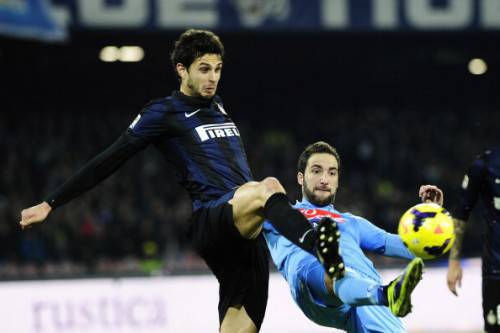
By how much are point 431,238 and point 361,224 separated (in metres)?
1.01

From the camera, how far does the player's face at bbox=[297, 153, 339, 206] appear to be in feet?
18.2

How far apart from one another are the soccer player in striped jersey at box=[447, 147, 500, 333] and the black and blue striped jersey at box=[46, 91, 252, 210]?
4.96 feet

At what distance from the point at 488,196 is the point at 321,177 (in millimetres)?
1143

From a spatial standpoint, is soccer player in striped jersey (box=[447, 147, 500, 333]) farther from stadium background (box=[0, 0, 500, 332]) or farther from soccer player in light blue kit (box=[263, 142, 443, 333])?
stadium background (box=[0, 0, 500, 332])

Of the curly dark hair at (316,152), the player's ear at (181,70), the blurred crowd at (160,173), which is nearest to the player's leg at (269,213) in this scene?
the curly dark hair at (316,152)

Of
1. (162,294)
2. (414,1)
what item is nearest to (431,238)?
(162,294)

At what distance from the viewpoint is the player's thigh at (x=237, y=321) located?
5492 mm

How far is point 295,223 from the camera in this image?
4727 mm

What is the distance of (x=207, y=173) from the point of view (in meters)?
5.32

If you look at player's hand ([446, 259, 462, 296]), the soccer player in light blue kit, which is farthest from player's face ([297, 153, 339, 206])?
player's hand ([446, 259, 462, 296])

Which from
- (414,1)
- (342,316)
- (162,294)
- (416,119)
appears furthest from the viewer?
(416,119)

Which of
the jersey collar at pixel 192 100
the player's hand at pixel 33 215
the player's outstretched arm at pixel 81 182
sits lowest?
the player's hand at pixel 33 215

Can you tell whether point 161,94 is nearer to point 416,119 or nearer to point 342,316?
point 416,119

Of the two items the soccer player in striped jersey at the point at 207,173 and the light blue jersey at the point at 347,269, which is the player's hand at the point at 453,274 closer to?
the light blue jersey at the point at 347,269
